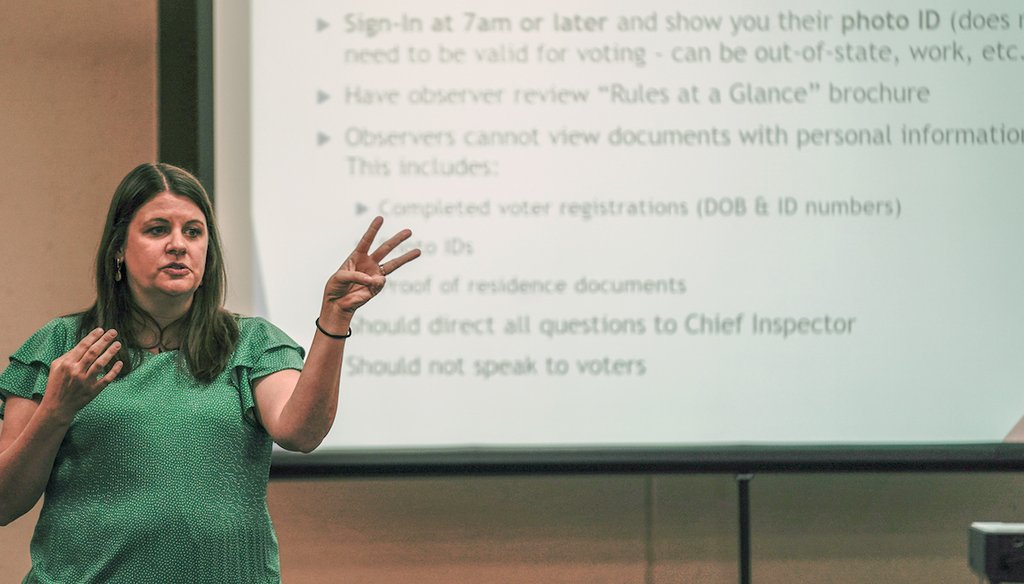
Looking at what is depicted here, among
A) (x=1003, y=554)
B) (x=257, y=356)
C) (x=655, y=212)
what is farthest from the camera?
(x=655, y=212)

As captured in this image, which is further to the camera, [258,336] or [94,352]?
[258,336]

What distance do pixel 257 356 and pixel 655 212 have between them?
1.04 m

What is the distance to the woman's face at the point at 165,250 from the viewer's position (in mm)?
1437

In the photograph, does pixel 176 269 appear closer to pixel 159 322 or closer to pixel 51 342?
pixel 159 322

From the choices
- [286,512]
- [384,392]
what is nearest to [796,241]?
[384,392]

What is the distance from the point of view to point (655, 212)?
2.21 meters

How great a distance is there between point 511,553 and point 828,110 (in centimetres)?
127

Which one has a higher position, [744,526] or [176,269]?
[176,269]

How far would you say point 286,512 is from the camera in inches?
95.5

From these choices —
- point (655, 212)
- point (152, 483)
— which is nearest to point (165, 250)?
point (152, 483)

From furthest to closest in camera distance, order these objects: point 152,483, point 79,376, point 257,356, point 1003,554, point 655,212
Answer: point 655,212 < point 1003,554 < point 257,356 < point 152,483 < point 79,376

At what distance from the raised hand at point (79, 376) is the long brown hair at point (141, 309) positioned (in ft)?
0.55

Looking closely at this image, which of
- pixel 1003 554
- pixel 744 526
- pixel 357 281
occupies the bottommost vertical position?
pixel 744 526

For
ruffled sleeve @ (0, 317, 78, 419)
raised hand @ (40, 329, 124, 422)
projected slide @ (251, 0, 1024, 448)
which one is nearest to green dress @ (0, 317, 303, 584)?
ruffled sleeve @ (0, 317, 78, 419)
